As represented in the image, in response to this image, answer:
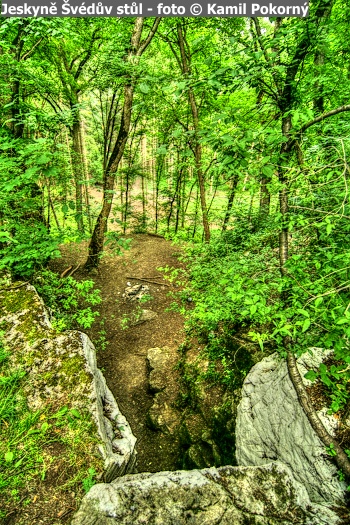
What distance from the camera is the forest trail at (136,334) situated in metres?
5.48

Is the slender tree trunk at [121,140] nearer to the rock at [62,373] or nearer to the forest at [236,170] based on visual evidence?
the forest at [236,170]

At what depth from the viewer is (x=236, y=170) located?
1958mm

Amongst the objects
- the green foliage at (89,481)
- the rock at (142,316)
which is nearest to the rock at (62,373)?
the green foliage at (89,481)

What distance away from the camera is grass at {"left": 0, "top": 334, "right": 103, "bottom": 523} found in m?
2.56

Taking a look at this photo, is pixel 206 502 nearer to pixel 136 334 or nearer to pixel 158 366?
pixel 158 366

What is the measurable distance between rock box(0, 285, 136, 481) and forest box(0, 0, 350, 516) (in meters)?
0.53

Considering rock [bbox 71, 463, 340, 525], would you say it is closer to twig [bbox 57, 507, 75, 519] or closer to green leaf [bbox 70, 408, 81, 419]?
twig [bbox 57, 507, 75, 519]

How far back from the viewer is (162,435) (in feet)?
18.3

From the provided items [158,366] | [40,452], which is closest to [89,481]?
[40,452]

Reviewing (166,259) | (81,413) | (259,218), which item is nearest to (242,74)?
(81,413)

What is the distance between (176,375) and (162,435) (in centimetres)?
125

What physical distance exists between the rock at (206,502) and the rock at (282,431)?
207mm

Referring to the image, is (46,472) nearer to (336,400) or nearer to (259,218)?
(336,400)

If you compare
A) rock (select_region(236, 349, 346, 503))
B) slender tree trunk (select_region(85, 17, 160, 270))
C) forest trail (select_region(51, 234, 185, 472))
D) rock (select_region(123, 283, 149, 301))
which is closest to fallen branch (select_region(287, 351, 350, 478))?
rock (select_region(236, 349, 346, 503))
